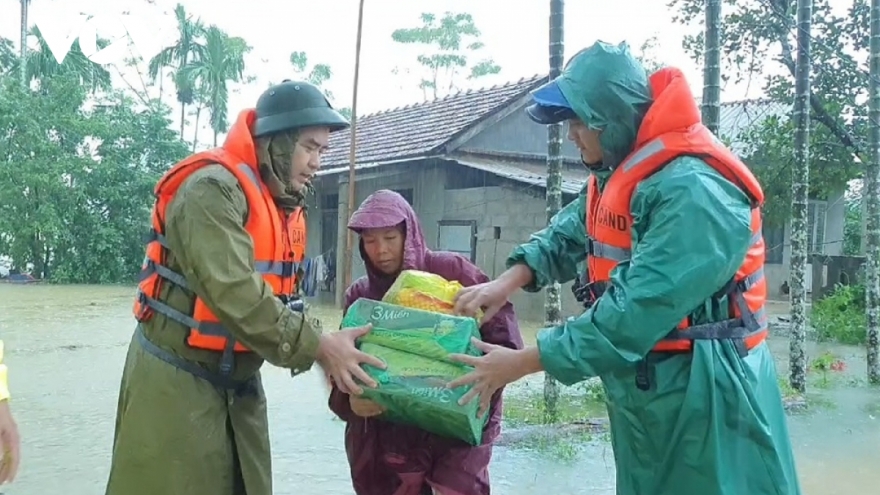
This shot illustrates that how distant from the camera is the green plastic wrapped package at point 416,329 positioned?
7.80ft

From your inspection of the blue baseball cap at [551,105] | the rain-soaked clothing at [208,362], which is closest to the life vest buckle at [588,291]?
the blue baseball cap at [551,105]

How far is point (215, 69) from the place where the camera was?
2884 cm

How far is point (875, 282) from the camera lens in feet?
26.7

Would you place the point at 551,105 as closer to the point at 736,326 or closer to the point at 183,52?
the point at 736,326

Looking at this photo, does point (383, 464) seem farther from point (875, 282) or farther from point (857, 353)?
point (857, 353)

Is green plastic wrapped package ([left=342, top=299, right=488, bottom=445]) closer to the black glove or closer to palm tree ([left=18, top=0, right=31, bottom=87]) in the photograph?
the black glove

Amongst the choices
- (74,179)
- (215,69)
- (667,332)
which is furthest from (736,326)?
(215,69)

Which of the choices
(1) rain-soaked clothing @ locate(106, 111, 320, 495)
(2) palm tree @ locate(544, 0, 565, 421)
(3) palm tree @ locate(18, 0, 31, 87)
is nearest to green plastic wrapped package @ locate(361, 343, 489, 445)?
(1) rain-soaked clothing @ locate(106, 111, 320, 495)

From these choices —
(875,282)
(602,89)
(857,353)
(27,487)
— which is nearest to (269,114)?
(602,89)

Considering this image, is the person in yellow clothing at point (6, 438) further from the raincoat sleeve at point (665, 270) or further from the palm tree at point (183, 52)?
the palm tree at point (183, 52)

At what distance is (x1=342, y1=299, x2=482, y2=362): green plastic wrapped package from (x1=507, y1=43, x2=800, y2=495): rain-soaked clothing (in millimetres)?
334

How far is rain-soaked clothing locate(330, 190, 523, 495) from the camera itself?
3.01m

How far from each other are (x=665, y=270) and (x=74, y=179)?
2295 cm

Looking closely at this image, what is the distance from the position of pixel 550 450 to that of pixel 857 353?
7.28m
